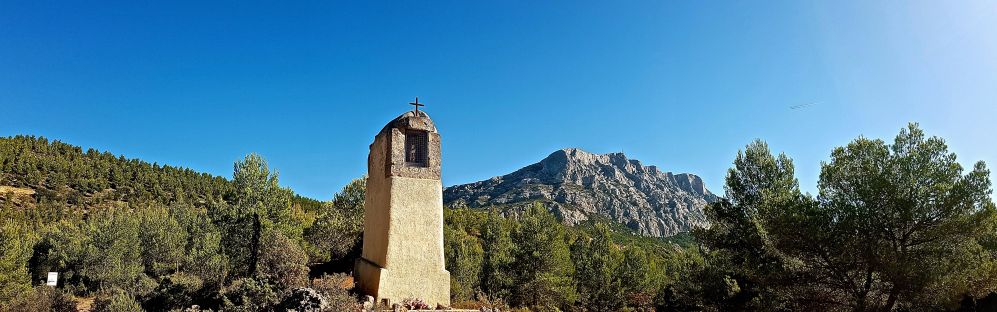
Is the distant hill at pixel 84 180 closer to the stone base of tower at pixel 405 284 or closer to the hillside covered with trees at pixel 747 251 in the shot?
the hillside covered with trees at pixel 747 251

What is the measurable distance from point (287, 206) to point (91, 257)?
24.4m

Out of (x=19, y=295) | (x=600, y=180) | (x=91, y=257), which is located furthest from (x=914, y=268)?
(x=600, y=180)

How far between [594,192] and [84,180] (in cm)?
10209

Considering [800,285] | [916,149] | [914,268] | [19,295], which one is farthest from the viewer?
[19,295]

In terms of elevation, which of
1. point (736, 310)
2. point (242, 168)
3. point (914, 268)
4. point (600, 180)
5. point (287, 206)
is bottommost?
point (736, 310)

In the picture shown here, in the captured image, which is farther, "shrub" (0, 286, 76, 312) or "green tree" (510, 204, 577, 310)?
"green tree" (510, 204, 577, 310)

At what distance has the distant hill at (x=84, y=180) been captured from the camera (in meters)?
55.3

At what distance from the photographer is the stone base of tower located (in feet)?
44.0

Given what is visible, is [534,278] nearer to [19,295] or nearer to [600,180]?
[19,295]

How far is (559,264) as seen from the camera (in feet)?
90.6

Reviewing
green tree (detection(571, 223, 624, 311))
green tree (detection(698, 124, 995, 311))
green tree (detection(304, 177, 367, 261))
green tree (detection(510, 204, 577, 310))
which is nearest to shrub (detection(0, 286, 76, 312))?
green tree (detection(304, 177, 367, 261))

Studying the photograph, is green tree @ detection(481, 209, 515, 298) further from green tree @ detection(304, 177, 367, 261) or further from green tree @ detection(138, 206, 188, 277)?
green tree @ detection(138, 206, 188, 277)

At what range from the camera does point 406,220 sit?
46.2 ft

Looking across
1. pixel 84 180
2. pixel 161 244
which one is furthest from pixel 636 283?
pixel 84 180
